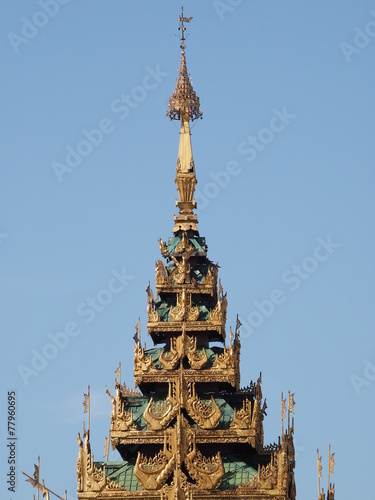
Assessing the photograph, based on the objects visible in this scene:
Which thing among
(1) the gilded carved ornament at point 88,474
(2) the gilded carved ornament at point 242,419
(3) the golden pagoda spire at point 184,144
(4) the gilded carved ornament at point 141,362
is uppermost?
(3) the golden pagoda spire at point 184,144

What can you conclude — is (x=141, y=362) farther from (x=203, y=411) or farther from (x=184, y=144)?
(x=184, y=144)

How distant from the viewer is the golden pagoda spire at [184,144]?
104 metres

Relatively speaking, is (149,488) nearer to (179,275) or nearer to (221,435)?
(221,435)

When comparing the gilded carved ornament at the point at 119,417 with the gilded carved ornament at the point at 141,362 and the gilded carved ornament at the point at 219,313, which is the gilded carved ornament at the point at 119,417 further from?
the gilded carved ornament at the point at 219,313

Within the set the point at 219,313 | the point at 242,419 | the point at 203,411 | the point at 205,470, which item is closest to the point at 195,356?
the point at 219,313

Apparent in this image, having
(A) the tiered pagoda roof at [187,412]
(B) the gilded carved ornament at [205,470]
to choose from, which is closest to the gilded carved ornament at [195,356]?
(A) the tiered pagoda roof at [187,412]

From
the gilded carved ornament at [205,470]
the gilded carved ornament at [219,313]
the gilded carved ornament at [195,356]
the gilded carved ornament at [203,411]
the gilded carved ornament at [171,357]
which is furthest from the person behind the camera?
the gilded carved ornament at [219,313]

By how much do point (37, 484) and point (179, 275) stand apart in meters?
12.5

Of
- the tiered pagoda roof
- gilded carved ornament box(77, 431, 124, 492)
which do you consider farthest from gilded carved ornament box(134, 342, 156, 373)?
gilded carved ornament box(77, 431, 124, 492)

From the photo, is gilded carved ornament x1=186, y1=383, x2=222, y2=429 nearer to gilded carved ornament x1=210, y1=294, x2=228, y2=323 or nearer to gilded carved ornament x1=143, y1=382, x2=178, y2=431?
gilded carved ornament x1=143, y1=382, x2=178, y2=431

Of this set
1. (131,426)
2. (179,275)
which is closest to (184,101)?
(179,275)

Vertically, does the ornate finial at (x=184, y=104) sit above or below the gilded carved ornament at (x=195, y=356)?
above

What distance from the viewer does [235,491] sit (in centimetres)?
9638

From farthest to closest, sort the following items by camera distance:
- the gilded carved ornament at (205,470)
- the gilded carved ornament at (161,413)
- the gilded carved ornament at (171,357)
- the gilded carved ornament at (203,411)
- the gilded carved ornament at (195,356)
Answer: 1. the gilded carved ornament at (171,357)
2. the gilded carved ornament at (195,356)
3. the gilded carved ornament at (161,413)
4. the gilded carved ornament at (203,411)
5. the gilded carved ornament at (205,470)
